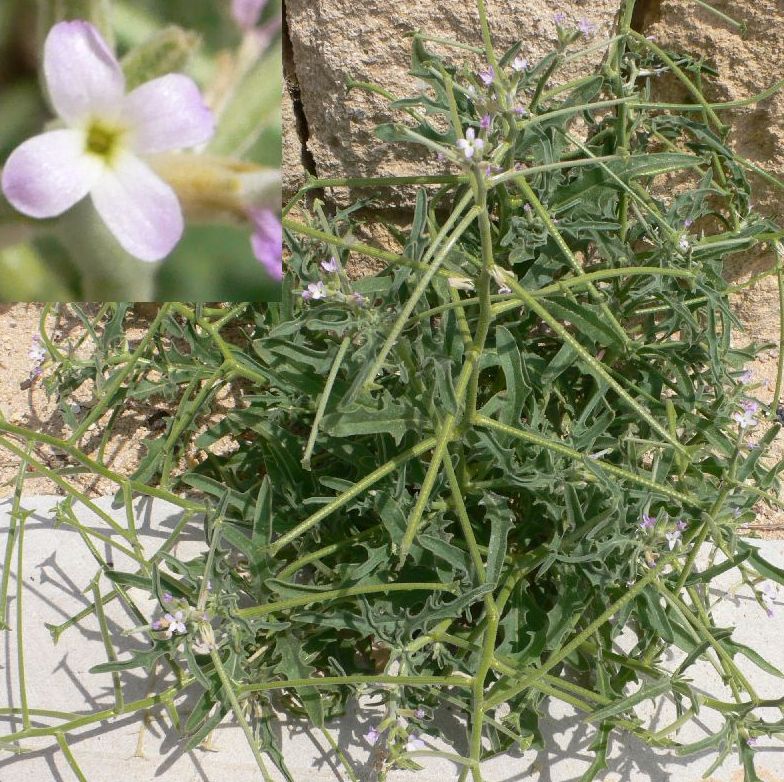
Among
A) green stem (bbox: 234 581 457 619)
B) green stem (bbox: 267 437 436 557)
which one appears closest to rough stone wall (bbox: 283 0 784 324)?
green stem (bbox: 267 437 436 557)

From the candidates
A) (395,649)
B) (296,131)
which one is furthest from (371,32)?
A: (395,649)

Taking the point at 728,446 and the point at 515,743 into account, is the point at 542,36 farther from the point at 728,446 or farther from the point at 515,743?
the point at 515,743

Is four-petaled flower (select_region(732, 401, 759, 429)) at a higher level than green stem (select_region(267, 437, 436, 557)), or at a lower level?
higher

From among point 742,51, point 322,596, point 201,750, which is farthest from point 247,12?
point 201,750

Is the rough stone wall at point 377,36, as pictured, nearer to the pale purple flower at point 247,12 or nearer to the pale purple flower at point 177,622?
the pale purple flower at point 247,12

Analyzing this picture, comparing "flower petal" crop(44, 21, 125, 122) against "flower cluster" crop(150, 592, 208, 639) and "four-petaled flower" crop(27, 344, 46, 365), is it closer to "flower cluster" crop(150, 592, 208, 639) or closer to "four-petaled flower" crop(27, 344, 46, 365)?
"four-petaled flower" crop(27, 344, 46, 365)

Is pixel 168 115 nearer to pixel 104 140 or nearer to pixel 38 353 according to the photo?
pixel 104 140

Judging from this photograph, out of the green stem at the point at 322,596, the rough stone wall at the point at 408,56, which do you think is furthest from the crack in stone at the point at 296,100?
the green stem at the point at 322,596
